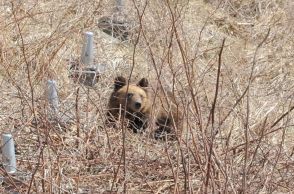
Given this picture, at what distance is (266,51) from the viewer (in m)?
8.22

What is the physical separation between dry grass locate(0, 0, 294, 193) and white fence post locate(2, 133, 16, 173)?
13cm

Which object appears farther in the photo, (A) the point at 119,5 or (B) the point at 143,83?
(A) the point at 119,5

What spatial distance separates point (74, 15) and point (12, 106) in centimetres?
244

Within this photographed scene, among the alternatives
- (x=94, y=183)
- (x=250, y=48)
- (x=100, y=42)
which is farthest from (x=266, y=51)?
(x=94, y=183)

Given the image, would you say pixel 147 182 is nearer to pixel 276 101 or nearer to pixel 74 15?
pixel 276 101

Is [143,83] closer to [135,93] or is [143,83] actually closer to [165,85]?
[135,93]

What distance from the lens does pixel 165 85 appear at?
18.4 ft

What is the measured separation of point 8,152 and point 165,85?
6.94 feet

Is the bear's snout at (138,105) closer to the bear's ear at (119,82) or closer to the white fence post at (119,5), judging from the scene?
the bear's ear at (119,82)

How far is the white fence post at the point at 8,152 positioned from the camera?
3.75 metres

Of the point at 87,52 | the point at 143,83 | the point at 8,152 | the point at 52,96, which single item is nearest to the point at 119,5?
→ the point at 87,52

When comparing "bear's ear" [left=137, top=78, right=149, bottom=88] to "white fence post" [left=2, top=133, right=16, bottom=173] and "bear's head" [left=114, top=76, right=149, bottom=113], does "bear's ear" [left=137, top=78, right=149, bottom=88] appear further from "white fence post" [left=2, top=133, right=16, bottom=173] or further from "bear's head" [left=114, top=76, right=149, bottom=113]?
"white fence post" [left=2, top=133, right=16, bottom=173]

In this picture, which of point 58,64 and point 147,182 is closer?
point 147,182

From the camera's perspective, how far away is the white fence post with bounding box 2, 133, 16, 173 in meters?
3.75
